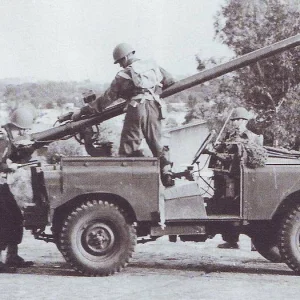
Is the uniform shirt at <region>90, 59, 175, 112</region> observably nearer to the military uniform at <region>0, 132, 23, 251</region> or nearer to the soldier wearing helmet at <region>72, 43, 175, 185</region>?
the soldier wearing helmet at <region>72, 43, 175, 185</region>

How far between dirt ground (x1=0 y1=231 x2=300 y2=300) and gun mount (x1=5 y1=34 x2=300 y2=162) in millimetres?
1576

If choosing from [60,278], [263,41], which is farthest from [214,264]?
[263,41]

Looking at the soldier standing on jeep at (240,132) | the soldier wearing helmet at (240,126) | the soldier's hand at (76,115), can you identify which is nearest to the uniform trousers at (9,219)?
the soldier's hand at (76,115)

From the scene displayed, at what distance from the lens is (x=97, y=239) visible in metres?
9.86

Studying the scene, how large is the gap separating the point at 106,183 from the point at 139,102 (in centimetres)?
103

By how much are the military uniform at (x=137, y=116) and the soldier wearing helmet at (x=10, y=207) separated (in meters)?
1.20

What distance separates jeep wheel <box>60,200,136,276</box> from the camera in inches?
386

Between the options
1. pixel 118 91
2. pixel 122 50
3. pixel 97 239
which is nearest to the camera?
pixel 97 239

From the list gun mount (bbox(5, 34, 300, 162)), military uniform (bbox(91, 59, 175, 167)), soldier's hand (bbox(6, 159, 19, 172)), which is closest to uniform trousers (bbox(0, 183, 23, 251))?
soldier's hand (bbox(6, 159, 19, 172))

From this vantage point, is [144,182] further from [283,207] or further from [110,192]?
[283,207]

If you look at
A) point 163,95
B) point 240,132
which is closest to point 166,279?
point 163,95

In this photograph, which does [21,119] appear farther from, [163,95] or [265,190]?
[265,190]

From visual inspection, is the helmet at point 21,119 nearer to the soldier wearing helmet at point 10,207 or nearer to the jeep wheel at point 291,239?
the soldier wearing helmet at point 10,207

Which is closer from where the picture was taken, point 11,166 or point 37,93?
point 11,166
